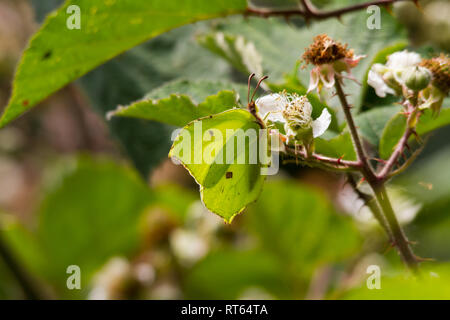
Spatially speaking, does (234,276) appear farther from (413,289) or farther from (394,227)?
(413,289)

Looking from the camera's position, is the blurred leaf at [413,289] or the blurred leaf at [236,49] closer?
the blurred leaf at [413,289]

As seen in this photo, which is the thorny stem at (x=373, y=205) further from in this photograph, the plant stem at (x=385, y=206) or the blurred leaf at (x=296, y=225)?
the blurred leaf at (x=296, y=225)

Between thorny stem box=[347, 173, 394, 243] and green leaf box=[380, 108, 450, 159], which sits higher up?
green leaf box=[380, 108, 450, 159]

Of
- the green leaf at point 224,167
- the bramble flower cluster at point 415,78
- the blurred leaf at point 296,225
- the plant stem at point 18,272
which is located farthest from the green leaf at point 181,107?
the blurred leaf at point 296,225

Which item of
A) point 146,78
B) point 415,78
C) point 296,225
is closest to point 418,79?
point 415,78

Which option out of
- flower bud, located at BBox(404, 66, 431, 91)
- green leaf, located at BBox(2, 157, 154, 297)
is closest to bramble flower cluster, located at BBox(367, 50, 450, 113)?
flower bud, located at BBox(404, 66, 431, 91)

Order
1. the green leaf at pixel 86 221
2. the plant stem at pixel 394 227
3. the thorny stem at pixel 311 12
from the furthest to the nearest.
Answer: the green leaf at pixel 86 221
the thorny stem at pixel 311 12
the plant stem at pixel 394 227

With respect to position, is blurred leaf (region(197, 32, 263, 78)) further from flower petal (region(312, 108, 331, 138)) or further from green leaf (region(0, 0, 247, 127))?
flower petal (region(312, 108, 331, 138))

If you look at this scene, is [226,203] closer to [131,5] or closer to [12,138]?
[131,5]
